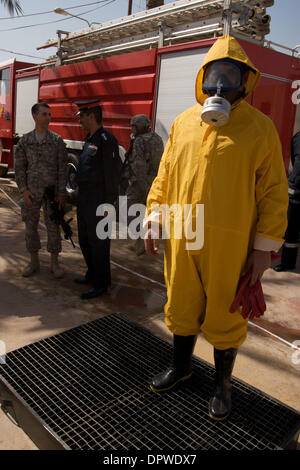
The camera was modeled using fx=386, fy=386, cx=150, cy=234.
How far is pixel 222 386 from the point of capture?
2.09 metres

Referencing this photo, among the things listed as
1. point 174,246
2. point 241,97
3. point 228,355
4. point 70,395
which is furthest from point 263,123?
point 70,395

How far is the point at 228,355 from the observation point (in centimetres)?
203

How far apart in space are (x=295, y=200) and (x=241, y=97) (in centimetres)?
327

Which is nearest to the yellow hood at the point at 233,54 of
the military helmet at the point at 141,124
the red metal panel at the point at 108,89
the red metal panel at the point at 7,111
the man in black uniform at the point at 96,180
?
the man in black uniform at the point at 96,180

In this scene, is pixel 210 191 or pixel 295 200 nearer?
pixel 210 191

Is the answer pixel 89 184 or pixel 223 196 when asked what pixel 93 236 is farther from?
pixel 223 196

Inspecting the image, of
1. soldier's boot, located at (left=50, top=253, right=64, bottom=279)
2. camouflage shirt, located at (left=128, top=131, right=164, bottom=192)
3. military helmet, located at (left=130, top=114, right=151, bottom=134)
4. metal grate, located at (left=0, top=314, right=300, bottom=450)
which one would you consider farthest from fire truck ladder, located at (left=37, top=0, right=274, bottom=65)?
metal grate, located at (left=0, top=314, right=300, bottom=450)

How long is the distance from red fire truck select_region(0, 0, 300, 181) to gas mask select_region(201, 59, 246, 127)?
3.15m

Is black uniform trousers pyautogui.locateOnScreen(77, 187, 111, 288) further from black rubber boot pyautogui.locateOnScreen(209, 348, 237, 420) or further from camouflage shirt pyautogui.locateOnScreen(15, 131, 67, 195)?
black rubber boot pyautogui.locateOnScreen(209, 348, 237, 420)

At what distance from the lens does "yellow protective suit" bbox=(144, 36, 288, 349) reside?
1.81 metres

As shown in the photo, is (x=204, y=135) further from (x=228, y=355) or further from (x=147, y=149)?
(x=147, y=149)

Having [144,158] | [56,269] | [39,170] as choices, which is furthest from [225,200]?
[144,158]
